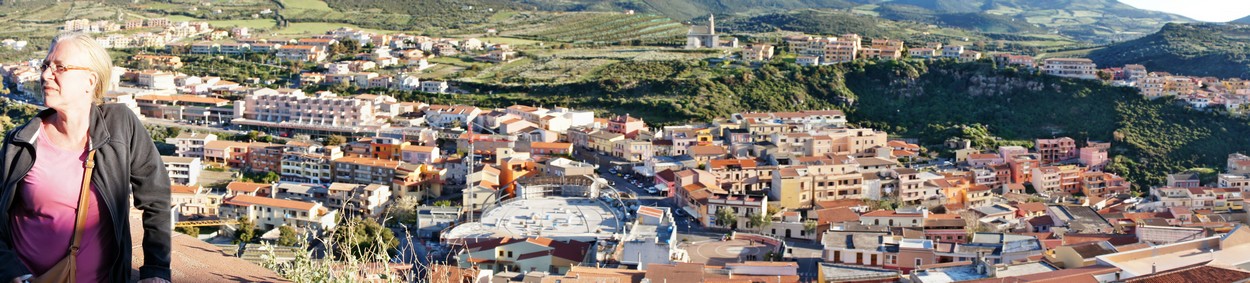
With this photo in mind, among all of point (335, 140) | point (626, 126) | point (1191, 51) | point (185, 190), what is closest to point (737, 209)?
point (626, 126)

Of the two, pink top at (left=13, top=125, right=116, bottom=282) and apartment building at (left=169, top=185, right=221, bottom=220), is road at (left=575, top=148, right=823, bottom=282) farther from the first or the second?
pink top at (left=13, top=125, right=116, bottom=282)

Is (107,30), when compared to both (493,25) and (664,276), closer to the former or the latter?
(493,25)

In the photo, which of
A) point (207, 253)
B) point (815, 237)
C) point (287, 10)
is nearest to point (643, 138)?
point (815, 237)

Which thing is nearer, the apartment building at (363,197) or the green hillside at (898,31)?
the apartment building at (363,197)

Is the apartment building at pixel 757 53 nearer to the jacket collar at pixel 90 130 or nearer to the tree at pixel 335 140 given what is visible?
the tree at pixel 335 140

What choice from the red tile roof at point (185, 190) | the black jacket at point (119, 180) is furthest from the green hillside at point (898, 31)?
the black jacket at point (119, 180)

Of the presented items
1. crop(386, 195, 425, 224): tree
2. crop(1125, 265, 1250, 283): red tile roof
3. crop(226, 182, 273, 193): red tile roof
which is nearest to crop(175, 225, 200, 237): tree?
crop(226, 182, 273, 193): red tile roof

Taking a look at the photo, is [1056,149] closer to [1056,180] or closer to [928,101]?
[1056,180]
